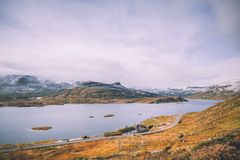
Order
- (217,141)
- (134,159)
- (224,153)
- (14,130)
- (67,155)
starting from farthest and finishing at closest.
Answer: (14,130), (67,155), (134,159), (217,141), (224,153)

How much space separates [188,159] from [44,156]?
6110cm

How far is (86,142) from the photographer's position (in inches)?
3595

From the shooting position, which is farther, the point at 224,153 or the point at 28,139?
the point at 28,139

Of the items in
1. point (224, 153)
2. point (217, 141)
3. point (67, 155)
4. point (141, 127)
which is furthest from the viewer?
point (141, 127)

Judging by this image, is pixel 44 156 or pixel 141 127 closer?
pixel 44 156

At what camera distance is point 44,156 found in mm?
73250

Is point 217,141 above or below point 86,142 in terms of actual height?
above

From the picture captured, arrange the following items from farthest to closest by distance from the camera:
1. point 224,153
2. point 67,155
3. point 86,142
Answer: point 86,142
point 67,155
point 224,153

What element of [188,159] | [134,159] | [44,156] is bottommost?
[44,156]

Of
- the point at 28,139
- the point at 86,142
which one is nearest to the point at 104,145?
the point at 86,142

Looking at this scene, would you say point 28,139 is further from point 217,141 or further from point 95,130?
point 217,141

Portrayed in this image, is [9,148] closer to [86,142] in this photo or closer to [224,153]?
[86,142]

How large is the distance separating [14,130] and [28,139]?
25919mm

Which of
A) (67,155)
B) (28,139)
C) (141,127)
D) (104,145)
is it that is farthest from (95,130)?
(67,155)
